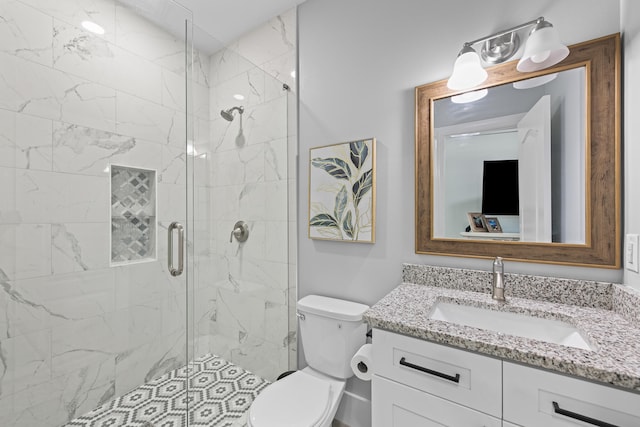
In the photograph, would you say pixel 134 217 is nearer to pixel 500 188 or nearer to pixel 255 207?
pixel 255 207

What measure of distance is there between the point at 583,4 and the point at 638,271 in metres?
0.99

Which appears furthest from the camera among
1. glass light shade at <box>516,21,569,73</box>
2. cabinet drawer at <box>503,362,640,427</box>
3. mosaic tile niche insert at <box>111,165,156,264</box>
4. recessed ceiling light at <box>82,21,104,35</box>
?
mosaic tile niche insert at <box>111,165,156,264</box>

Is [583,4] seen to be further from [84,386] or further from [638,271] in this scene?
[84,386]

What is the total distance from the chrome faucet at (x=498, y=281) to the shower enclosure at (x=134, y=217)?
1.19 meters

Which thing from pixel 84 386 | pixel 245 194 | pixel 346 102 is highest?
pixel 346 102

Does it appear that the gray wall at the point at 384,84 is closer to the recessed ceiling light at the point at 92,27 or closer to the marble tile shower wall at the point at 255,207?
the marble tile shower wall at the point at 255,207

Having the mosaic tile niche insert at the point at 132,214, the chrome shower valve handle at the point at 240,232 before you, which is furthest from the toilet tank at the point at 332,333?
the mosaic tile niche insert at the point at 132,214

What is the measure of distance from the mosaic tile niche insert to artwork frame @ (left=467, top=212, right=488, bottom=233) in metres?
1.65

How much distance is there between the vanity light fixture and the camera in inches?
41.4

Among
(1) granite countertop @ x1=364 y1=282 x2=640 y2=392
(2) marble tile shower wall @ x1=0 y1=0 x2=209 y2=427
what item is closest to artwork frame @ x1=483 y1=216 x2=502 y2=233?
(1) granite countertop @ x1=364 y1=282 x2=640 y2=392

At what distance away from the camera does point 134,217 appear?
1.54 meters

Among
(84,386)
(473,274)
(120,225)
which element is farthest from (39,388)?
(473,274)

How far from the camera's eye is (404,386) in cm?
93

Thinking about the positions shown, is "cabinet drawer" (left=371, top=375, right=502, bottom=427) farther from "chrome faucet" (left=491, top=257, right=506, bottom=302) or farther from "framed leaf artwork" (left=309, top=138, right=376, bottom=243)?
"framed leaf artwork" (left=309, top=138, right=376, bottom=243)
